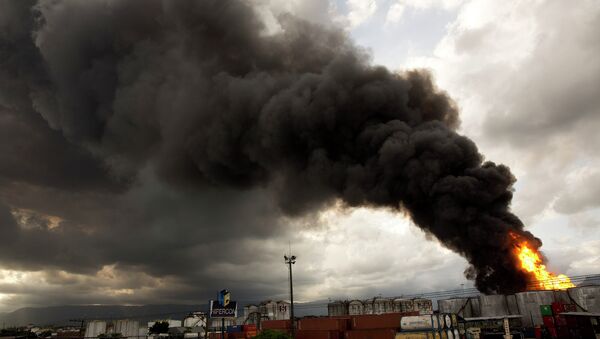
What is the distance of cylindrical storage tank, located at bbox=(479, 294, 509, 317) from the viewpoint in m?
38.4

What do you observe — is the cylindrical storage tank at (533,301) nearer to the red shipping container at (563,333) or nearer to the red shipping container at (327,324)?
the red shipping container at (563,333)

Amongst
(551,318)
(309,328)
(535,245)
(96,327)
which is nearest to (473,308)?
(551,318)

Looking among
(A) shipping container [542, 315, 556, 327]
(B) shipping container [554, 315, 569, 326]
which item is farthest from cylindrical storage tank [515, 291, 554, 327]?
(B) shipping container [554, 315, 569, 326]

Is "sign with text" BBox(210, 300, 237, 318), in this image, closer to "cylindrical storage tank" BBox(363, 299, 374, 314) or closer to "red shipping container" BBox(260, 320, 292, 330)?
"red shipping container" BBox(260, 320, 292, 330)

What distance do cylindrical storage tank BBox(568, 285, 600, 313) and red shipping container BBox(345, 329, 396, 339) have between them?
19.4 metres

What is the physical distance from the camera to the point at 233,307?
41094 millimetres

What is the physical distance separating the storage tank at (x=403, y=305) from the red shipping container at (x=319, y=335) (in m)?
31.7

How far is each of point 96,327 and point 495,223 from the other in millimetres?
61811

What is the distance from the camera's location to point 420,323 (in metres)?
28.4

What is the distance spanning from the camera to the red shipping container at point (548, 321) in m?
36.1

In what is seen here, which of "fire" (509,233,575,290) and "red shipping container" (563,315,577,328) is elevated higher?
"fire" (509,233,575,290)

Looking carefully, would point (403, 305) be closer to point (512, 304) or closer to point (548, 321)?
point (512, 304)

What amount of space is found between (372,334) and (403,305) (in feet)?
118

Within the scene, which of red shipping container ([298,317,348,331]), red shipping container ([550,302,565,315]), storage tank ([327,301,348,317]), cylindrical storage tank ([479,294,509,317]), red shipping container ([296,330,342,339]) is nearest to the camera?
red shipping container ([550,302,565,315])
